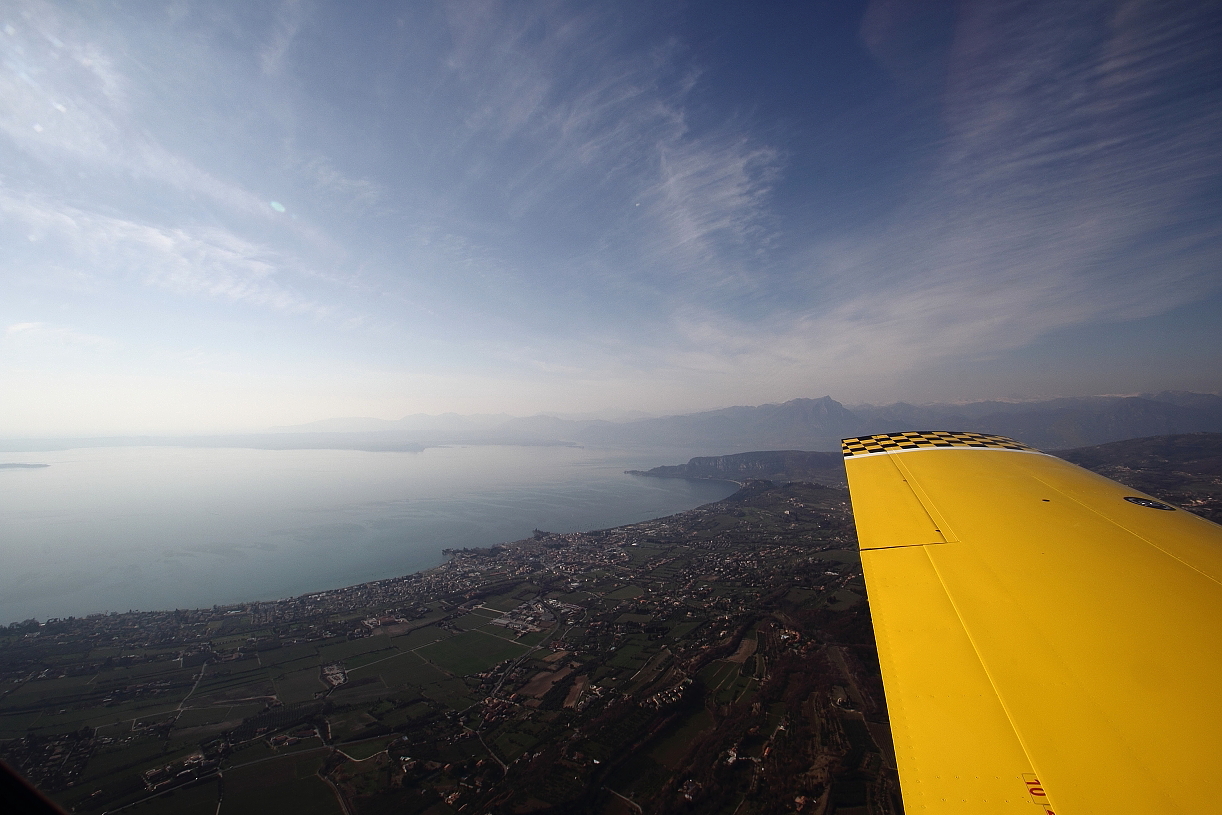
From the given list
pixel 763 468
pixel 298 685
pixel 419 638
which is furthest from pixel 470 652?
pixel 763 468

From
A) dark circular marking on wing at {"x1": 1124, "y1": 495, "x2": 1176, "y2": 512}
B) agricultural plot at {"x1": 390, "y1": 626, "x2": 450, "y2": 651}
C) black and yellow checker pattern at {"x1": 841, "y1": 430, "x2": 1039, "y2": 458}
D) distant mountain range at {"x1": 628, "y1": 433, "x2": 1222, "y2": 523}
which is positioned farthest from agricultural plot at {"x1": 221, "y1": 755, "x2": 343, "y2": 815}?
distant mountain range at {"x1": 628, "y1": 433, "x2": 1222, "y2": 523}

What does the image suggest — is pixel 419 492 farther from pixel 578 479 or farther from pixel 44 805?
pixel 44 805

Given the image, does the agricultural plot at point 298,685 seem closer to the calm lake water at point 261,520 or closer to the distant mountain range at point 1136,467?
the calm lake water at point 261,520

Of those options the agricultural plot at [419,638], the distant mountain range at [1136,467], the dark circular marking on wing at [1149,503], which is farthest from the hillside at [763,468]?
the dark circular marking on wing at [1149,503]

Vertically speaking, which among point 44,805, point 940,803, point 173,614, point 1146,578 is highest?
point 44,805

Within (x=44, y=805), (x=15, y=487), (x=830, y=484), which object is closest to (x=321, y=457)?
(x=15, y=487)

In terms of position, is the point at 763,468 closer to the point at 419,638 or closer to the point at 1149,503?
the point at 419,638
